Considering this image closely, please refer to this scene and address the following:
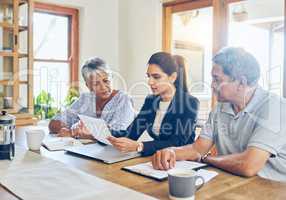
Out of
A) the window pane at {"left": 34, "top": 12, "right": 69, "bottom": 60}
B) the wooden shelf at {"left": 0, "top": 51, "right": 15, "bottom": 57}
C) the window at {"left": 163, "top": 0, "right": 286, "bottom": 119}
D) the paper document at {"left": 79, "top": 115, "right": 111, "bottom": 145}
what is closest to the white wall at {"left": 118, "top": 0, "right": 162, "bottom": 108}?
the window at {"left": 163, "top": 0, "right": 286, "bottom": 119}

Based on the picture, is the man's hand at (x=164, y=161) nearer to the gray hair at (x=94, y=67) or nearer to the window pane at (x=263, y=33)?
the gray hair at (x=94, y=67)

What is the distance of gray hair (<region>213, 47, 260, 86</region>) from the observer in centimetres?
157

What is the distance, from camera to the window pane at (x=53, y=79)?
381 cm

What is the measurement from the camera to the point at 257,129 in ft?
4.78

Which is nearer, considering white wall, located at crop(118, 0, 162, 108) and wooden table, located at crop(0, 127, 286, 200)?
wooden table, located at crop(0, 127, 286, 200)

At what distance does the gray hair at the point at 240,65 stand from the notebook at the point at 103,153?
577 millimetres

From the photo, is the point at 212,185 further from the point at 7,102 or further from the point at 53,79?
the point at 53,79

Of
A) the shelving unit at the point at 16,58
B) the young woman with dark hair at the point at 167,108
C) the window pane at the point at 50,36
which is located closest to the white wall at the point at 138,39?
the window pane at the point at 50,36

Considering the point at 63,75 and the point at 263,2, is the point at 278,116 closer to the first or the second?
the point at 263,2

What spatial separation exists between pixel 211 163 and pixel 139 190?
0.44m

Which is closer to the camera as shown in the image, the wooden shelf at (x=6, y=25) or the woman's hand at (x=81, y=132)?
the woman's hand at (x=81, y=132)

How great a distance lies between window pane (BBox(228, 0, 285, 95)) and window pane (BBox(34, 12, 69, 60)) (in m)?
1.92

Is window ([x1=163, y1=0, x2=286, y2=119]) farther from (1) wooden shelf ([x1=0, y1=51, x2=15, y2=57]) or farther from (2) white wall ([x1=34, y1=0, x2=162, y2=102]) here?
(1) wooden shelf ([x1=0, y1=51, x2=15, y2=57])

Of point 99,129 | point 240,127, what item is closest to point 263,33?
point 240,127
